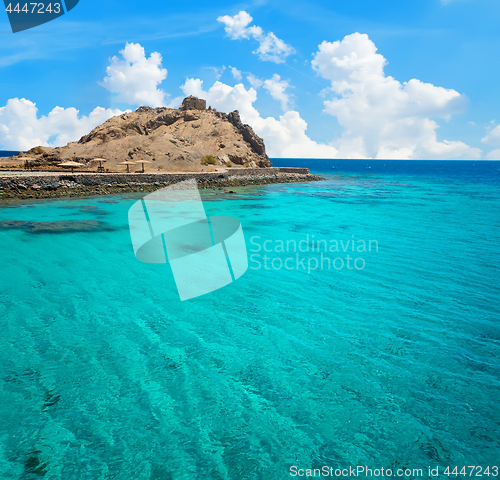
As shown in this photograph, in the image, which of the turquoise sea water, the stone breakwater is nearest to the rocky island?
the stone breakwater

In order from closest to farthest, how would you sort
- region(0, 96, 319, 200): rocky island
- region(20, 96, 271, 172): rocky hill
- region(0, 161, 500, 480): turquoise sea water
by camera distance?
region(0, 161, 500, 480): turquoise sea water, region(0, 96, 319, 200): rocky island, region(20, 96, 271, 172): rocky hill

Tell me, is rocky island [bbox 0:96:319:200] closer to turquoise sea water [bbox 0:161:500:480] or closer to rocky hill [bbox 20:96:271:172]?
rocky hill [bbox 20:96:271:172]

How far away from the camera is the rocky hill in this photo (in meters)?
51.8

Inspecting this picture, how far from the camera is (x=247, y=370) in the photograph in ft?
18.3

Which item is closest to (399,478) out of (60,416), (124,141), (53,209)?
(60,416)

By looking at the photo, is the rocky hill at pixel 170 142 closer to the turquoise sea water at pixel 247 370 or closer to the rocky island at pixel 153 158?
the rocky island at pixel 153 158

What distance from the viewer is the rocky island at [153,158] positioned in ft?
107

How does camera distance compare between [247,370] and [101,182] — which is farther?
[101,182]

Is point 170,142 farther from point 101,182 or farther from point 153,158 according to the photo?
point 101,182

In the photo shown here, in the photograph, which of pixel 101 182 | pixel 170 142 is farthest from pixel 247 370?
pixel 170 142

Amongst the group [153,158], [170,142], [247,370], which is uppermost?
[170,142]

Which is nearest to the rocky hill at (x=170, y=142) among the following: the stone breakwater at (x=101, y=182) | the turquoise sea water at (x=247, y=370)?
the stone breakwater at (x=101, y=182)

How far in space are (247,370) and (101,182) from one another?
34165 mm

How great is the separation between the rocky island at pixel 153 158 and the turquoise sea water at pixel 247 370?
23877 mm
